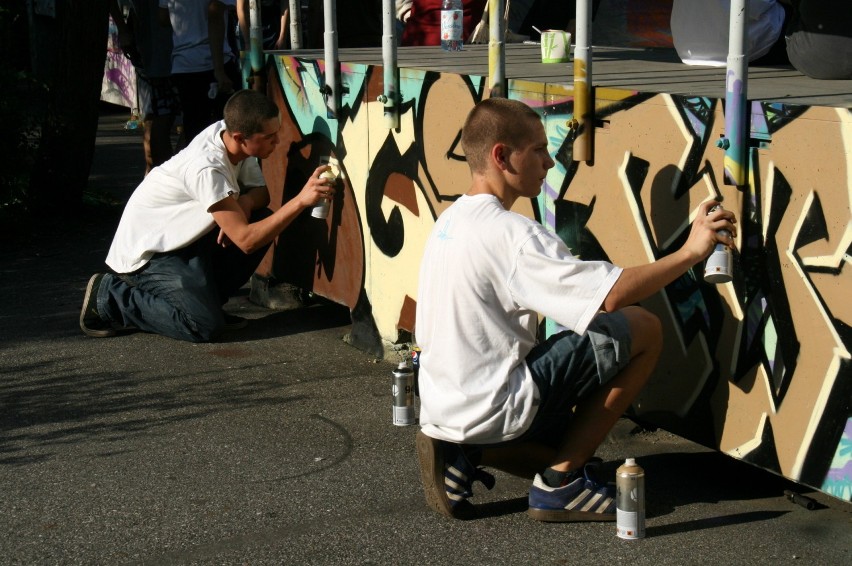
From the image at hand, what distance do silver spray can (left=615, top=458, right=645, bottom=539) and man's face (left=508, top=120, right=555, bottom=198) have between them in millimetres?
964

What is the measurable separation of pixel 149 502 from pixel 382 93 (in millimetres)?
2417

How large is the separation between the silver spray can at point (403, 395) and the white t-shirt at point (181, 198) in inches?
74.3

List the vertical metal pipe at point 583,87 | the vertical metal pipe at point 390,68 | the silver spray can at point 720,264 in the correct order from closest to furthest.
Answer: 1. the silver spray can at point 720,264
2. the vertical metal pipe at point 583,87
3. the vertical metal pipe at point 390,68

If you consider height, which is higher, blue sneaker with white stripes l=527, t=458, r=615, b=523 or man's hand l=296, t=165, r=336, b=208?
man's hand l=296, t=165, r=336, b=208

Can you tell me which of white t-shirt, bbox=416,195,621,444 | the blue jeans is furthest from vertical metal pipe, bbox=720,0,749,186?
the blue jeans

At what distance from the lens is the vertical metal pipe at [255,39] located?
6.80 metres

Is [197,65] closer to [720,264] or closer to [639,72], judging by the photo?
[639,72]

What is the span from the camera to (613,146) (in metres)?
4.53

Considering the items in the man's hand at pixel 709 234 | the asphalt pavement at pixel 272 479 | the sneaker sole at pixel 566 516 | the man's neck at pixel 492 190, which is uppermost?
the man's neck at pixel 492 190

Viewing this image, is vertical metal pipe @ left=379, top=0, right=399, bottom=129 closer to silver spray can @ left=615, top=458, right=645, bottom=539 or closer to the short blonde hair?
the short blonde hair

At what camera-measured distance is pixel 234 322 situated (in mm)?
6781

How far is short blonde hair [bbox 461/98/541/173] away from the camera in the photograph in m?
4.00

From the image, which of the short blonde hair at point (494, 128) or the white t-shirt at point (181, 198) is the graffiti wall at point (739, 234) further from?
the white t-shirt at point (181, 198)

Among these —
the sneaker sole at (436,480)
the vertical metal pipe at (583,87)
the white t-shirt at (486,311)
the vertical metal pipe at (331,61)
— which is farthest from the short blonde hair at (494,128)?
the vertical metal pipe at (331,61)
